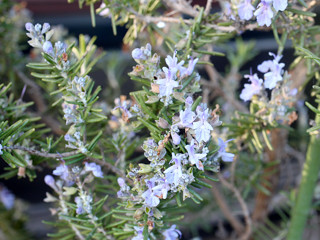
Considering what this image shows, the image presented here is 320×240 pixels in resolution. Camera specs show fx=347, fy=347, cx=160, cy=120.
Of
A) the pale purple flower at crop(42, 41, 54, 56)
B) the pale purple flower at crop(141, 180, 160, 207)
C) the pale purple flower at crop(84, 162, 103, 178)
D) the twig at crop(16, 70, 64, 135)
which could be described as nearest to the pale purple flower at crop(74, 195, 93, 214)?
the pale purple flower at crop(84, 162, 103, 178)

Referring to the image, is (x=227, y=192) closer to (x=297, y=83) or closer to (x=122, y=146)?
(x=297, y=83)

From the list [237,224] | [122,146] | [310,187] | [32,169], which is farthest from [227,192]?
[32,169]

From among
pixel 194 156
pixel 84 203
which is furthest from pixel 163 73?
pixel 84 203

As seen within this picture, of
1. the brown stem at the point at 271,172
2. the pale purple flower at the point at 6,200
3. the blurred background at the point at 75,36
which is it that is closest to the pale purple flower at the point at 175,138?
the brown stem at the point at 271,172

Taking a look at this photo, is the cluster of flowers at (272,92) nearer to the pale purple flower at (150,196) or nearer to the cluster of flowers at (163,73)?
the cluster of flowers at (163,73)

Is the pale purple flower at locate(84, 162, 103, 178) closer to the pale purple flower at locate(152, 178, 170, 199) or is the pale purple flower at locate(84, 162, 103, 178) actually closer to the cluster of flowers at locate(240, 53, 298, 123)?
the pale purple flower at locate(152, 178, 170, 199)
